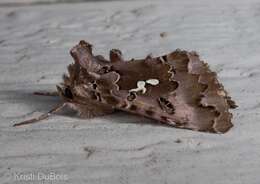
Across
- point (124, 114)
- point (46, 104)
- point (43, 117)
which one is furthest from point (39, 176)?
point (46, 104)

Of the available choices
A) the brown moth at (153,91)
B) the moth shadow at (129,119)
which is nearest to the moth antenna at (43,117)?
the brown moth at (153,91)

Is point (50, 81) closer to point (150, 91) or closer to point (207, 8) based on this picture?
point (150, 91)

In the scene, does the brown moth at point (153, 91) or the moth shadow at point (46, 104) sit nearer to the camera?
the brown moth at point (153, 91)

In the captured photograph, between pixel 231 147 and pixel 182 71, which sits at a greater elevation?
pixel 182 71

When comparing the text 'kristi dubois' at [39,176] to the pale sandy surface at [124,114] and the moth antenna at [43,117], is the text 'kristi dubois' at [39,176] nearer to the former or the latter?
the pale sandy surface at [124,114]

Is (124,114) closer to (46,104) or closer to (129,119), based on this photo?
(129,119)

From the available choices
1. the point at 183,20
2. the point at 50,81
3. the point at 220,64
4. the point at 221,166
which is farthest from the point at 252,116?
Answer: the point at 183,20

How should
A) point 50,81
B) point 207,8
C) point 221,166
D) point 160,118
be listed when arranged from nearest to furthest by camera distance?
point 221,166 → point 160,118 → point 50,81 → point 207,8
